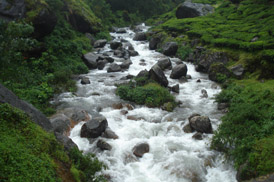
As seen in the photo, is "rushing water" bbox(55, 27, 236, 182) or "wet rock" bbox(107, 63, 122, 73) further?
"wet rock" bbox(107, 63, 122, 73)

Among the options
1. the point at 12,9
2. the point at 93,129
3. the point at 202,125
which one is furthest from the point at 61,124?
the point at 12,9

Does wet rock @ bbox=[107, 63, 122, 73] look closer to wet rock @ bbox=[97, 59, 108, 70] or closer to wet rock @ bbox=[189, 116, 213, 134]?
wet rock @ bbox=[97, 59, 108, 70]

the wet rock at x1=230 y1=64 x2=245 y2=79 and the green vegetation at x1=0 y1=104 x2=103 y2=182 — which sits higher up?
the green vegetation at x1=0 y1=104 x2=103 y2=182

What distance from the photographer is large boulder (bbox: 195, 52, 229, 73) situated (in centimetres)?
2177

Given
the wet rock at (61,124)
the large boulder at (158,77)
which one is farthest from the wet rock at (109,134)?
the large boulder at (158,77)

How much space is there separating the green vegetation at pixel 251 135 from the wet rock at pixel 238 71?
524 cm

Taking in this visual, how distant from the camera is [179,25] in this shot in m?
36.6

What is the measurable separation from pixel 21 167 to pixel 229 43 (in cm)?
2305

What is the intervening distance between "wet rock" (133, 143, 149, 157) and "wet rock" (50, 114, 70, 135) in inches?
162

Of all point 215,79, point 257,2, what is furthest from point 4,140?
point 257,2

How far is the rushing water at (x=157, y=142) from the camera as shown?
8844 mm

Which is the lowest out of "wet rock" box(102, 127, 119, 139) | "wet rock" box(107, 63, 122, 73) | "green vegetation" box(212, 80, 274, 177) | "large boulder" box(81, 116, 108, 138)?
"wet rock" box(107, 63, 122, 73)

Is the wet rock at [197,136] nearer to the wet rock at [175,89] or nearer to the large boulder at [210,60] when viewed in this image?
the wet rock at [175,89]

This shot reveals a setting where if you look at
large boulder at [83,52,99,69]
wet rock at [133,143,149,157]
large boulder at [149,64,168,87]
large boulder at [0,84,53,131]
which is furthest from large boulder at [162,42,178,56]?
large boulder at [0,84,53,131]
